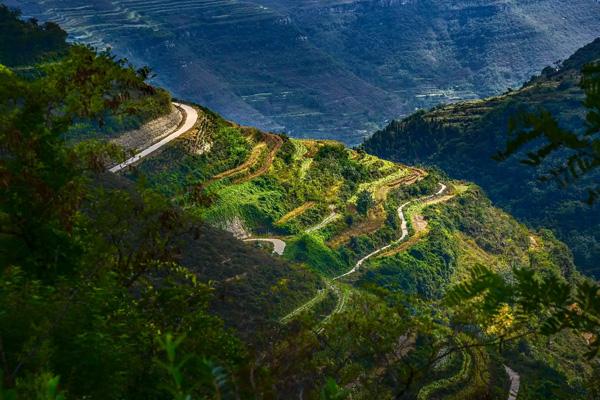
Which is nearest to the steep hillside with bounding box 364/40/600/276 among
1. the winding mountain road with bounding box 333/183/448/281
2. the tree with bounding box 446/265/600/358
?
the winding mountain road with bounding box 333/183/448/281

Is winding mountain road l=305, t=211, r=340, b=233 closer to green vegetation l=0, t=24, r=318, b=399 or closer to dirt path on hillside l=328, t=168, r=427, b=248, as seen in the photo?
dirt path on hillside l=328, t=168, r=427, b=248

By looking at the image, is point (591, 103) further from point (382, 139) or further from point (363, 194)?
point (382, 139)

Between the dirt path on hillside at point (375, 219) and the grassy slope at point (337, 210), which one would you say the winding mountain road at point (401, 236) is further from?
the dirt path on hillside at point (375, 219)

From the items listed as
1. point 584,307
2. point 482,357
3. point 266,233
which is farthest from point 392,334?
point 266,233

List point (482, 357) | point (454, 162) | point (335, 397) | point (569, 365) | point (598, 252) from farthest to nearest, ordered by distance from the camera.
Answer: point (454, 162), point (598, 252), point (569, 365), point (482, 357), point (335, 397)

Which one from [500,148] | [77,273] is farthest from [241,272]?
[500,148]

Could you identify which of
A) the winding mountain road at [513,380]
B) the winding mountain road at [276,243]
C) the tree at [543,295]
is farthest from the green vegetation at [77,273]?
the winding mountain road at [276,243]
